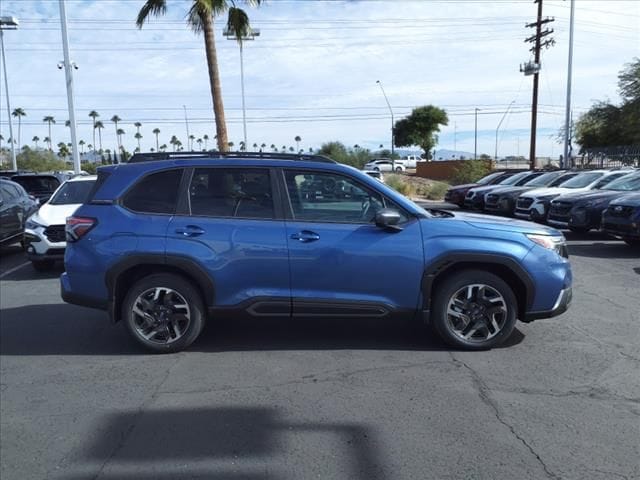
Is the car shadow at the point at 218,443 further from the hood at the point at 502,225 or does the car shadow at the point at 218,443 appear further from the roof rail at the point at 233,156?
the roof rail at the point at 233,156

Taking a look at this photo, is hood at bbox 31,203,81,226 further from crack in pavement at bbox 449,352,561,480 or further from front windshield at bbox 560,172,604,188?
front windshield at bbox 560,172,604,188

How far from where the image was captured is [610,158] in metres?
29.7

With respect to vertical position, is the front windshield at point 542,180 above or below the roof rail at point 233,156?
below

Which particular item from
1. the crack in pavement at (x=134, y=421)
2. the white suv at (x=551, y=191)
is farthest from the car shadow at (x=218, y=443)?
the white suv at (x=551, y=191)

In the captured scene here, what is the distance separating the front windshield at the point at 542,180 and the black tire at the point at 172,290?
1504 cm

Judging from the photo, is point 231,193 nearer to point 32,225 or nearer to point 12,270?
point 32,225

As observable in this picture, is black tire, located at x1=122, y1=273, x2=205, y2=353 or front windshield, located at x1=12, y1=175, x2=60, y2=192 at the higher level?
front windshield, located at x1=12, y1=175, x2=60, y2=192

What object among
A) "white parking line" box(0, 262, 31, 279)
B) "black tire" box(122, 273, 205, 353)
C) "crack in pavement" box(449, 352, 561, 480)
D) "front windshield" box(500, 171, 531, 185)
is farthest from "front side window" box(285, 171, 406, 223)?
"front windshield" box(500, 171, 531, 185)

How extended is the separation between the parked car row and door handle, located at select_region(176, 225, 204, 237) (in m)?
8.63

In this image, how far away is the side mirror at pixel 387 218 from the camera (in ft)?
16.3

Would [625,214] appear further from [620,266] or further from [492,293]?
[492,293]

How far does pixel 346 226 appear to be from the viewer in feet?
17.0

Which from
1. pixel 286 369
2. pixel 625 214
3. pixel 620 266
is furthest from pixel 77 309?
pixel 625 214

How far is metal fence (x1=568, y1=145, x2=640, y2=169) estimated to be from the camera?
27.6 metres
